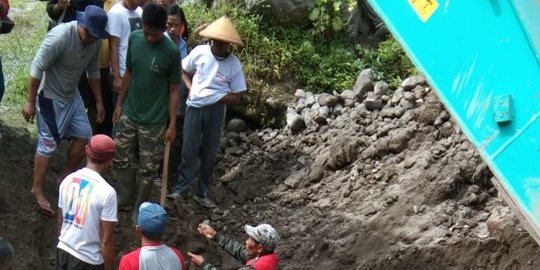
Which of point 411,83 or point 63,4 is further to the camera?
point 411,83

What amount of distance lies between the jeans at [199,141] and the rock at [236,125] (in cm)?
135

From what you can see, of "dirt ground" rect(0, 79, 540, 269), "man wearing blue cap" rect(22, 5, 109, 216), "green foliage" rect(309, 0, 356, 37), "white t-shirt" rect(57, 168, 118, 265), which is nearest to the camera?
"white t-shirt" rect(57, 168, 118, 265)

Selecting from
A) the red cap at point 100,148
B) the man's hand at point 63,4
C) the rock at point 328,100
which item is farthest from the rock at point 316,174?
the red cap at point 100,148

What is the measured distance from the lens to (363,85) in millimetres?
9305

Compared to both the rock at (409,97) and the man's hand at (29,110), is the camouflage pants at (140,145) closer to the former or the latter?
the man's hand at (29,110)

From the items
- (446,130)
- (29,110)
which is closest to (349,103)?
(446,130)

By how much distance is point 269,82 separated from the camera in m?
9.82

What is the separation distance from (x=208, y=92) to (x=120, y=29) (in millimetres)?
887

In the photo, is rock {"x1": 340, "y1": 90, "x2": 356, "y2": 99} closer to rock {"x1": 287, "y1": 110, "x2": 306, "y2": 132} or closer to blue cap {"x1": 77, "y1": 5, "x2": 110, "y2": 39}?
rock {"x1": 287, "y1": 110, "x2": 306, "y2": 132}

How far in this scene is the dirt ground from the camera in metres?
7.00

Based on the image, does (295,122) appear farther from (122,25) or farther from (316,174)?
(122,25)

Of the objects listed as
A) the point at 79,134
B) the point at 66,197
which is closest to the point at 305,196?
the point at 79,134

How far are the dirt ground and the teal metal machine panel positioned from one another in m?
2.05

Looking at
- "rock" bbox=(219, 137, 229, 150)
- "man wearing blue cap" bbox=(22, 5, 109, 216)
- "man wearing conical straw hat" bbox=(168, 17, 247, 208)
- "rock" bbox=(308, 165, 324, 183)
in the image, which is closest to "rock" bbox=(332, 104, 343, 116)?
"rock" bbox=(308, 165, 324, 183)
